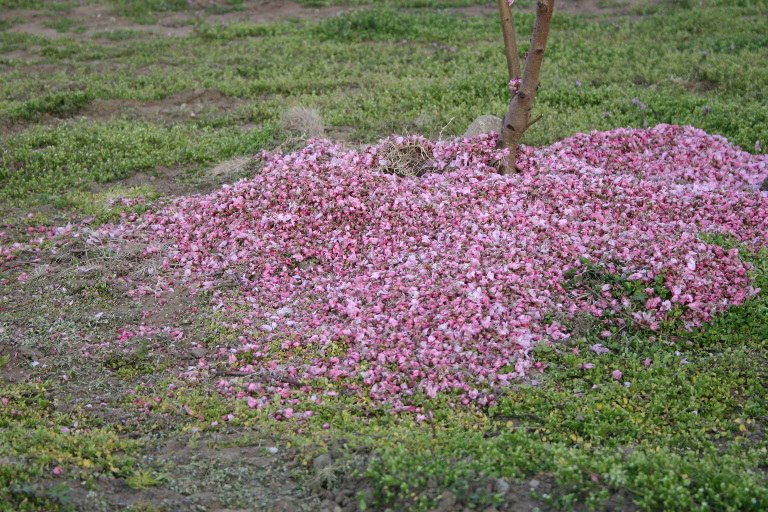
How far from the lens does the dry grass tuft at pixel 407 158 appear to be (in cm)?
827

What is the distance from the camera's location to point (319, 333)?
6.21 meters

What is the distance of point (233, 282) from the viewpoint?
7.14 meters

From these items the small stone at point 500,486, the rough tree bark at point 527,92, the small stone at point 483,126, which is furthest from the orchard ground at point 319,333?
the rough tree bark at point 527,92

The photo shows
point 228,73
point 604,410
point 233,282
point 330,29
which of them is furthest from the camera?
point 330,29

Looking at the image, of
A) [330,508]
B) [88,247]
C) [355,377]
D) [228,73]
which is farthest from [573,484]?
[228,73]

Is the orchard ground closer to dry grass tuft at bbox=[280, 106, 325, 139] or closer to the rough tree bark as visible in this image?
dry grass tuft at bbox=[280, 106, 325, 139]

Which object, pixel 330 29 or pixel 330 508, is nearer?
pixel 330 508

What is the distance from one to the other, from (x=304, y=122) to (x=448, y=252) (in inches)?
160

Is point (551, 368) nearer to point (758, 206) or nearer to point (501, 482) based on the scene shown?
point (501, 482)

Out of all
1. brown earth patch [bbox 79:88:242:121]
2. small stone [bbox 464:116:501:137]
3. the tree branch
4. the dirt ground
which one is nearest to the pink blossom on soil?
the dirt ground

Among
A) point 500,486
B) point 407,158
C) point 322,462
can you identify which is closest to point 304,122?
point 407,158

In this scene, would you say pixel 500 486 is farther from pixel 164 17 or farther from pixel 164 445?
pixel 164 17

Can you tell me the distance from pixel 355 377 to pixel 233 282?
2.01 metres

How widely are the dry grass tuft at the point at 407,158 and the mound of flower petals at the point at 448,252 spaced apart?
0.09 m
